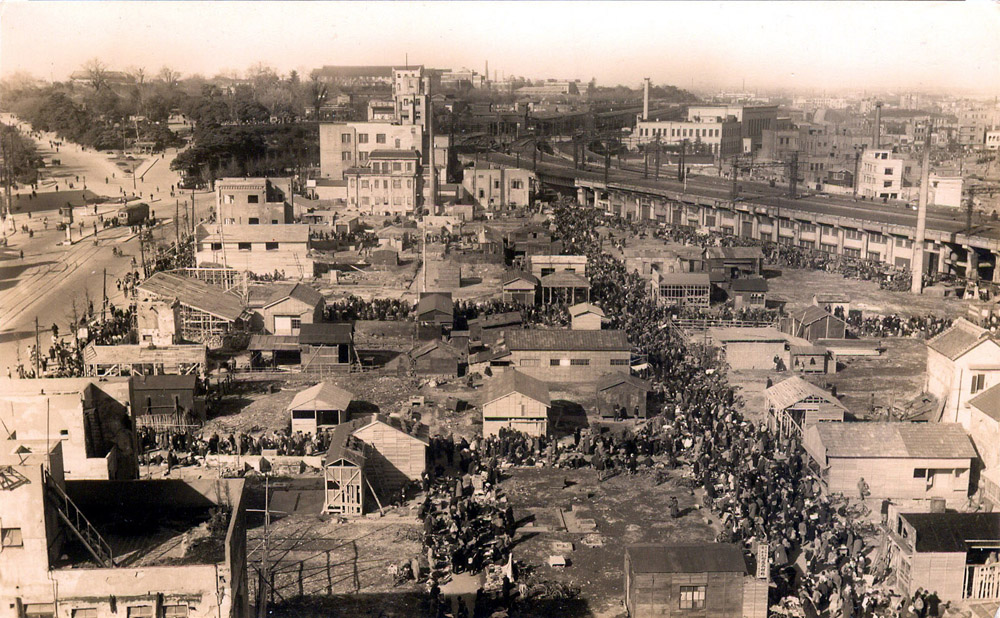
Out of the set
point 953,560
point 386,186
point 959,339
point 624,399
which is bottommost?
point 953,560

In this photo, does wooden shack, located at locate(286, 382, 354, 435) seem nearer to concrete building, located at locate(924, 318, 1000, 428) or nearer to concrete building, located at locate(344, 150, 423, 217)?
concrete building, located at locate(924, 318, 1000, 428)

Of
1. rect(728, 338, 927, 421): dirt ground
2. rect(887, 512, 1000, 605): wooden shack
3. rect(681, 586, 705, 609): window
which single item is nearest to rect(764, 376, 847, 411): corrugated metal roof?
rect(728, 338, 927, 421): dirt ground

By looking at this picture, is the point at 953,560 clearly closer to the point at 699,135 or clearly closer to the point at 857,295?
the point at 857,295

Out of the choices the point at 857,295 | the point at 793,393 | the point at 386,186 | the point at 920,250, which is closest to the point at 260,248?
the point at 386,186

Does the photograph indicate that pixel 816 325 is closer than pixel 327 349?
No

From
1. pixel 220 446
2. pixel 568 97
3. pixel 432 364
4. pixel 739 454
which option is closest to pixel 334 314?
pixel 432 364
